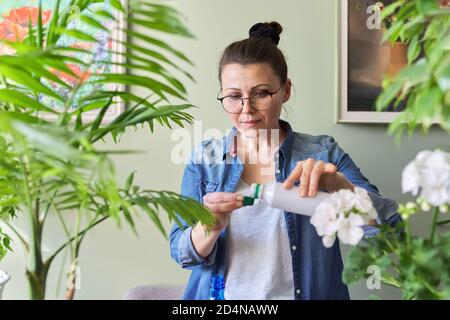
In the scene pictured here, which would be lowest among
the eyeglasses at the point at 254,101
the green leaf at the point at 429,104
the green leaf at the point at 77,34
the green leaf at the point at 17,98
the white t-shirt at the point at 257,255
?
the white t-shirt at the point at 257,255

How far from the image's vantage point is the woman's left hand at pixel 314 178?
84 cm

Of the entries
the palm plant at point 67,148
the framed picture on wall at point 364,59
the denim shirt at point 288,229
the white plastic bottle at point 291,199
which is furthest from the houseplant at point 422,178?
the framed picture on wall at point 364,59

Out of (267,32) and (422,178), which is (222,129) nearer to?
(267,32)

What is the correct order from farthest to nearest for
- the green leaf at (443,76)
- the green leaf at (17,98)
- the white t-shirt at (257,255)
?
the white t-shirt at (257,255), the green leaf at (17,98), the green leaf at (443,76)

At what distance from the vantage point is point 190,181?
1204 mm

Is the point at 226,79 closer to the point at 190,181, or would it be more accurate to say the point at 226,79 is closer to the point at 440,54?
the point at 190,181

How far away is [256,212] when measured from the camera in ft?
3.81

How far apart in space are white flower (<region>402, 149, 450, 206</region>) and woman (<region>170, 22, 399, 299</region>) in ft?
1.34

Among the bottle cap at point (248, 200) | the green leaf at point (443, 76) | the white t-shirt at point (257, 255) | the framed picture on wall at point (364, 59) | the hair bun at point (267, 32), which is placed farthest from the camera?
the framed picture on wall at point (364, 59)

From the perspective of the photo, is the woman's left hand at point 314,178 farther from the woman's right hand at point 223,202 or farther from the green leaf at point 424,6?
the green leaf at point 424,6

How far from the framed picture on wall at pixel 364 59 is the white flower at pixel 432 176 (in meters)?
0.84

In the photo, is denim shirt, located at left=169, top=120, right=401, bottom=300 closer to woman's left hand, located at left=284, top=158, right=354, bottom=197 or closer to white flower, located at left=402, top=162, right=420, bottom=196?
woman's left hand, located at left=284, top=158, right=354, bottom=197

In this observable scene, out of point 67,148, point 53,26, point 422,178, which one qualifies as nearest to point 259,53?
point 53,26
